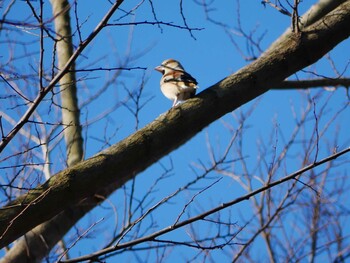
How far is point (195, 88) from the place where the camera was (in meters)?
4.26

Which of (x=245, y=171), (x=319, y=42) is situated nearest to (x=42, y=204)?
(x=319, y=42)

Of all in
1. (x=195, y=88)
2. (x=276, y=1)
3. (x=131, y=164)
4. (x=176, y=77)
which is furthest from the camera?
(x=176, y=77)

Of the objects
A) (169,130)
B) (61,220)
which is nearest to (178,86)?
(61,220)

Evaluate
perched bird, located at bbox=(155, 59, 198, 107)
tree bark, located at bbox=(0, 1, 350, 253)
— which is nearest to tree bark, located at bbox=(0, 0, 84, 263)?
tree bark, located at bbox=(0, 1, 350, 253)

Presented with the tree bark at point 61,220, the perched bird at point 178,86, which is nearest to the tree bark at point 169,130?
the tree bark at point 61,220

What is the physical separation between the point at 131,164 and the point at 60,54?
2558mm

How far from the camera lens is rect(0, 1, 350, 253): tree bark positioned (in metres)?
2.66

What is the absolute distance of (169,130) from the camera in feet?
9.52

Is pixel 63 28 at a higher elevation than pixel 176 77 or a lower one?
higher

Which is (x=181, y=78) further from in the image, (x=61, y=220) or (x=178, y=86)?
(x=61, y=220)

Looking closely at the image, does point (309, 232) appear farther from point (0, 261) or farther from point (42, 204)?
point (42, 204)

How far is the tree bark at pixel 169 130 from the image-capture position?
2656 mm

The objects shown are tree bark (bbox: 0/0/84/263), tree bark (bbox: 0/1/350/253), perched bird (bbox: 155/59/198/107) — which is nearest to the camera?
tree bark (bbox: 0/1/350/253)

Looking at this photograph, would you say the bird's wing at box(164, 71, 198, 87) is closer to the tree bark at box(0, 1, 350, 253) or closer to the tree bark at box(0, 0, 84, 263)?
the tree bark at box(0, 0, 84, 263)
